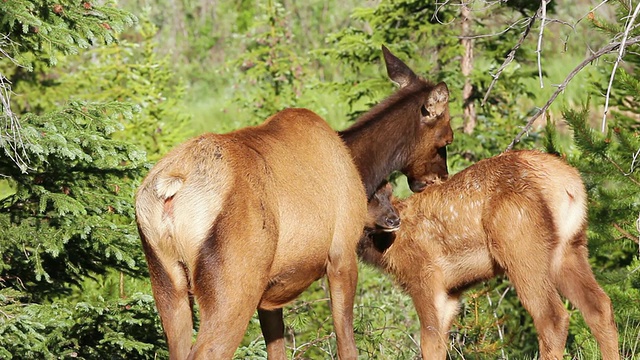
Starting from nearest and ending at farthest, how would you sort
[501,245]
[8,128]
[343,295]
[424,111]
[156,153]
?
1. [343,295]
2. [8,128]
3. [501,245]
4. [424,111]
5. [156,153]

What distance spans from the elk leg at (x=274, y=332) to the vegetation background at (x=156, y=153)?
464 millimetres

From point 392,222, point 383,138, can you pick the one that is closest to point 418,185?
point 392,222

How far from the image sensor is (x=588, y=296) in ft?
22.9

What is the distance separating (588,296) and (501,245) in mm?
779

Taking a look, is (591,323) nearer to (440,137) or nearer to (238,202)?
(440,137)

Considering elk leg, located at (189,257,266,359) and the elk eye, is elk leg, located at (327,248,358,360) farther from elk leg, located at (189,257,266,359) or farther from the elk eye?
the elk eye

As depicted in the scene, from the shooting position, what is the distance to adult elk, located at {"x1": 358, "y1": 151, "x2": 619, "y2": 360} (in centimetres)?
698

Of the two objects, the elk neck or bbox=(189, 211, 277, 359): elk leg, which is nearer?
bbox=(189, 211, 277, 359): elk leg

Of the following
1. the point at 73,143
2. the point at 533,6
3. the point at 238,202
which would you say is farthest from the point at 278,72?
the point at 238,202

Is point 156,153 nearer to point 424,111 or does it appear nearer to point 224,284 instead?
point 424,111

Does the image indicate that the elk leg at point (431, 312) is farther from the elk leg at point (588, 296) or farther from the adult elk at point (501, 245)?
the elk leg at point (588, 296)

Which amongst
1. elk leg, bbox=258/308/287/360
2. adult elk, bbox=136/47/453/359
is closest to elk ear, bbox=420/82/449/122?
adult elk, bbox=136/47/453/359

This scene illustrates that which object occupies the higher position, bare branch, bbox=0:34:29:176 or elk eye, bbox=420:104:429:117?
bare branch, bbox=0:34:29:176

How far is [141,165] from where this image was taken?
7246 millimetres
